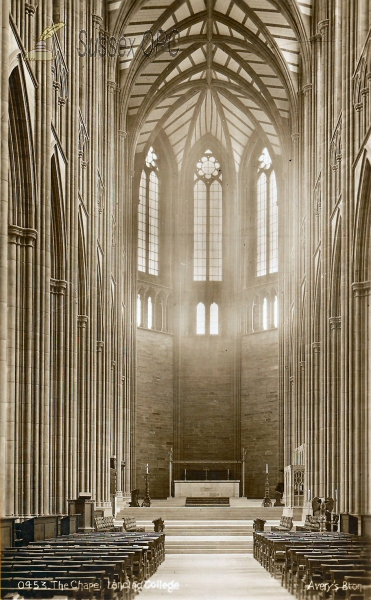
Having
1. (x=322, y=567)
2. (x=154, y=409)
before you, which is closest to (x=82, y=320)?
(x=322, y=567)

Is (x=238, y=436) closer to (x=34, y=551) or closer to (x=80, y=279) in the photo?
(x=80, y=279)

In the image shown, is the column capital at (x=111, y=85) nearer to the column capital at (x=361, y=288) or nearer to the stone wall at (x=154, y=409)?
the stone wall at (x=154, y=409)

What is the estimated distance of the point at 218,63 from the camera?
4553 cm

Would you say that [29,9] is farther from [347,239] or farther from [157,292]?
[157,292]

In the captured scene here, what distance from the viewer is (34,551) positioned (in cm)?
1359

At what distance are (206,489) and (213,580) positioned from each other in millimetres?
25426

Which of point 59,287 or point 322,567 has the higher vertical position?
point 59,287

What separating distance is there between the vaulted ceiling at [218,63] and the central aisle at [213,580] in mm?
20833

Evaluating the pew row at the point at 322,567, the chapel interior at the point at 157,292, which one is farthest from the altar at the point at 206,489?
the pew row at the point at 322,567

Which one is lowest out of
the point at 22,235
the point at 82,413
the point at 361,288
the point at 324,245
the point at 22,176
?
the point at 82,413

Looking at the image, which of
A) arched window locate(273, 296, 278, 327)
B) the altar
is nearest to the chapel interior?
the altar

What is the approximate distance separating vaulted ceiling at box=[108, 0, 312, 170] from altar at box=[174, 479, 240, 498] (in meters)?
16.4

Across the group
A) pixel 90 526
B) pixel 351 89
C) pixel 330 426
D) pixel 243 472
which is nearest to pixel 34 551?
pixel 90 526

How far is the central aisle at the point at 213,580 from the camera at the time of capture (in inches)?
577
